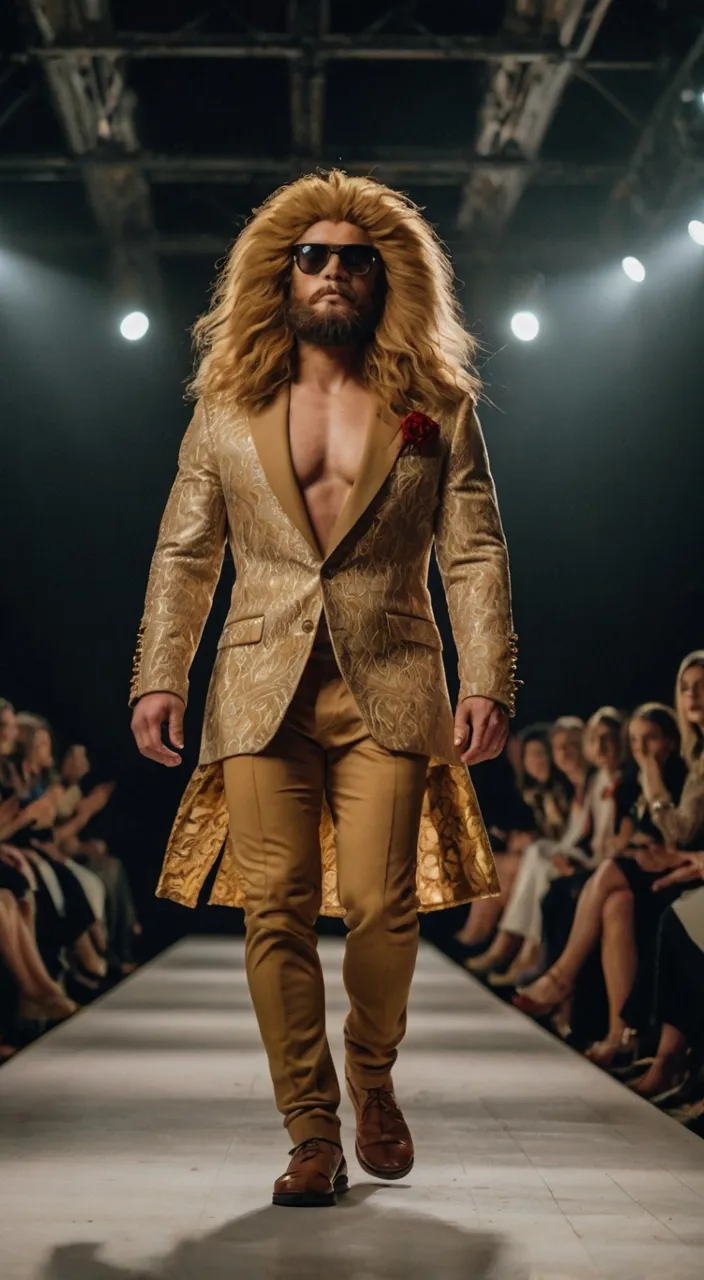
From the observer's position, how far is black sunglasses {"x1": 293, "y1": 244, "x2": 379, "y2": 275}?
260 centimetres

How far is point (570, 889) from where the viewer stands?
471cm

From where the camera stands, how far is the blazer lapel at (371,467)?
8.12 ft

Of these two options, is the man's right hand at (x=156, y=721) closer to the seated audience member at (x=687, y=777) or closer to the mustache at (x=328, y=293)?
the mustache at (x=328, y=293)

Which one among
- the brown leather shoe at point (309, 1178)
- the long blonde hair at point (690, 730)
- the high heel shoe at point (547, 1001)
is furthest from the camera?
the high heel shoe at point (547, 1001)

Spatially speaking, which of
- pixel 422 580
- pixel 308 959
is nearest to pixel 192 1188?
pixel 308 959

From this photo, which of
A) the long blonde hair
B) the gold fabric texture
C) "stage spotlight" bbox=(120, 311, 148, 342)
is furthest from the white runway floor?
"stage spotlight" bbox=(120, 311, 148, 342)

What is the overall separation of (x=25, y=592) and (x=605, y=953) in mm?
4777

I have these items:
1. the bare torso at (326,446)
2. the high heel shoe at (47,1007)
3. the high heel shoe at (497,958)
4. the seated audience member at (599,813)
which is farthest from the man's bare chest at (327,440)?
the high heel shoe at (497,958)

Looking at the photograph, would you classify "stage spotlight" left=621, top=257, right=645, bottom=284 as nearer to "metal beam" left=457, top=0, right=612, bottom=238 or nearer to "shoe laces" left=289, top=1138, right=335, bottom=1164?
"metal beam" left=457, top=0, right=612, bottom=238

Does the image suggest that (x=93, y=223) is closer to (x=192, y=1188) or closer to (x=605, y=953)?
(x=605, y=953)

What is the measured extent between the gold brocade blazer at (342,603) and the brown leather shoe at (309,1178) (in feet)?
1.62

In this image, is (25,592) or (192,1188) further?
(25,592)

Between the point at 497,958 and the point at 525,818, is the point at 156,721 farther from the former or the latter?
the point at 525,818

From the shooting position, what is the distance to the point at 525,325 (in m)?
7.19
